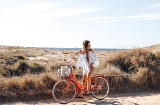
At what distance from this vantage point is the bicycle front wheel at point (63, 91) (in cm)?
1057

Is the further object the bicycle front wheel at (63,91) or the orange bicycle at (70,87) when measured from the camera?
the bicycle front wheel at (63,91)

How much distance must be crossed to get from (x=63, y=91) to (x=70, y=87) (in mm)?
321

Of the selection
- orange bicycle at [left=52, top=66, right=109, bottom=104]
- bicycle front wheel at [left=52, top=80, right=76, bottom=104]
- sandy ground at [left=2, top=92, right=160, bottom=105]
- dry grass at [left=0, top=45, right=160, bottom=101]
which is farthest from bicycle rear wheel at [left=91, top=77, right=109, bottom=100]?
bicycle front wheel at [left=52, top=80, right=76, bottom=104]

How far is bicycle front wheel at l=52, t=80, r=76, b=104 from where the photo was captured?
10570 millimetres

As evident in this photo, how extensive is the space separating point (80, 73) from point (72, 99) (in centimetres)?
235

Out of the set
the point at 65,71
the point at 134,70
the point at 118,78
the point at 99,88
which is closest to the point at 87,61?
the point at 65,71

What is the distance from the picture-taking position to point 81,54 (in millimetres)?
10617

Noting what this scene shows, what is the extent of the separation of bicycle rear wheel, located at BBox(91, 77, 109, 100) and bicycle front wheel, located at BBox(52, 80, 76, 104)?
72 centimetres

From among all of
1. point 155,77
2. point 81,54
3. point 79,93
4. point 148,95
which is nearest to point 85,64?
point 81,54

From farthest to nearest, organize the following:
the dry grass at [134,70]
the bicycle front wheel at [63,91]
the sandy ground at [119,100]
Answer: the dry grass at [134,70] < the bicycle front wheel at [63,91] < the sandy ground at [119,100]

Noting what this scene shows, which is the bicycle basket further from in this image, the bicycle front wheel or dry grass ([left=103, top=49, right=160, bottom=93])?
dry grass ([left=103, top=49, right=160, bottom=93])

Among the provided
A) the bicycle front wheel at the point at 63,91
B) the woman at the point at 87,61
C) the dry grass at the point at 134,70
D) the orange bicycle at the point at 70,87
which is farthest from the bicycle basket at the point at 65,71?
the dry grass at the point at 134,70

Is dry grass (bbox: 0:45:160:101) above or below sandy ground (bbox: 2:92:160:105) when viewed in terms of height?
above

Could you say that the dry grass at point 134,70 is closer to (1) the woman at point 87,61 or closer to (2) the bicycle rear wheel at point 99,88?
(2) the bicycle rear wheel at point 99,88
